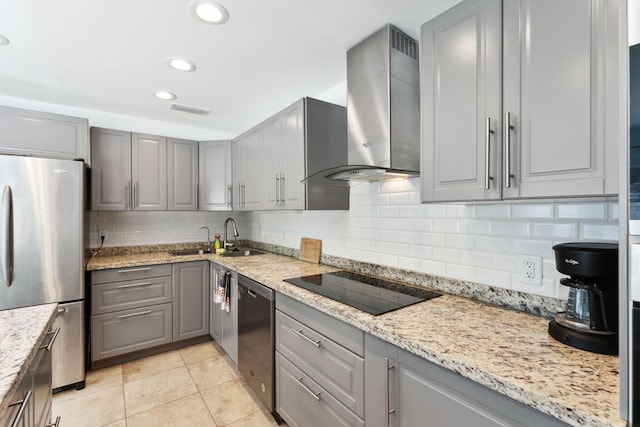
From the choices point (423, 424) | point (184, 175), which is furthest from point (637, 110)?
point (184, 175)

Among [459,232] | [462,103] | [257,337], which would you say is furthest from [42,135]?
[459,232]

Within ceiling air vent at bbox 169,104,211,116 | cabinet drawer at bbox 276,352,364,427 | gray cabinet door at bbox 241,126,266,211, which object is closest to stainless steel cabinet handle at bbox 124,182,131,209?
ceiling air vent at bbox 169,104,211,116

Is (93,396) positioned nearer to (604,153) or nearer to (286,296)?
(286,296)

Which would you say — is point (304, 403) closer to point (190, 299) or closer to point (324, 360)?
point (324, 360)

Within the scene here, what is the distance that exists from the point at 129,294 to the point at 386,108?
2736 millimetres

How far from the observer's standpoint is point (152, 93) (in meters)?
2.69

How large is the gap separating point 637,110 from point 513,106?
20.9 inches

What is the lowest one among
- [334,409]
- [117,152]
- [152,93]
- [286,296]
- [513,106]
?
[334,409]

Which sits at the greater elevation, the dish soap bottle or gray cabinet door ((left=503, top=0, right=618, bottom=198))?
gray cabinet door ((left=503, top=0, right=618, bottom=198))

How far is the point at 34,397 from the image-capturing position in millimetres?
1094

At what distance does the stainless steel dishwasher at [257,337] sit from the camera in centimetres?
199

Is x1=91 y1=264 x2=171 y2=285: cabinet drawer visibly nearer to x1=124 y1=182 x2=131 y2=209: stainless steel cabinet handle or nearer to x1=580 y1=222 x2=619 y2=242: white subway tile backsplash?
x1=124 y1=182 x2=131 y2=209: stainless steel cabinet handle

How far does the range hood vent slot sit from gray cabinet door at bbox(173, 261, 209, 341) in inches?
103

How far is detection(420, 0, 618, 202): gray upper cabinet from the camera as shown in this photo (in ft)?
3.14
